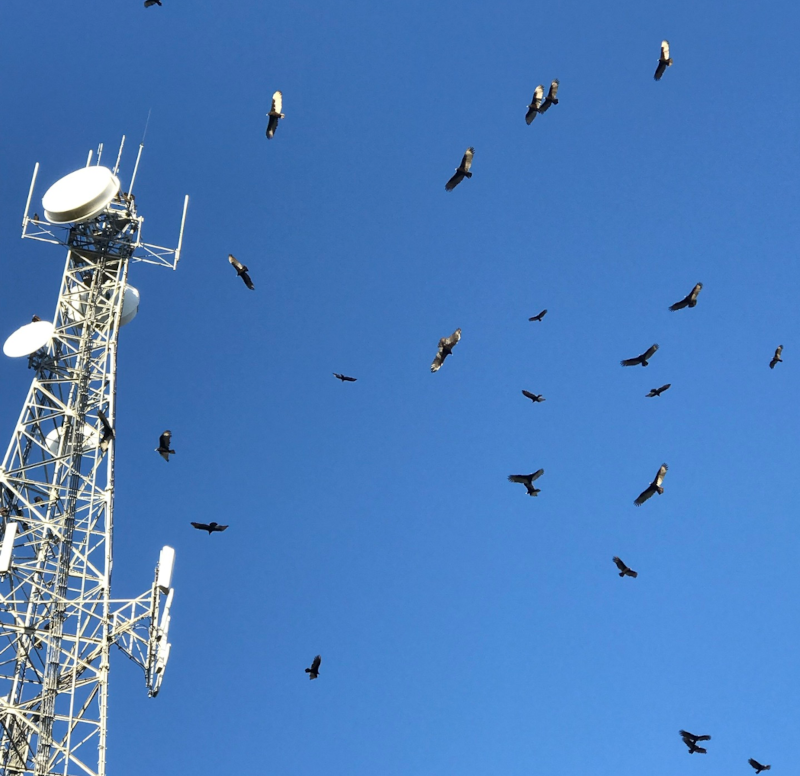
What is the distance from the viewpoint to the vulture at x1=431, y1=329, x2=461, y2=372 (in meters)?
48.2

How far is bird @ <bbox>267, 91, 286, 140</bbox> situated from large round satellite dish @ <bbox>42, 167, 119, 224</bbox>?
33.6 ft

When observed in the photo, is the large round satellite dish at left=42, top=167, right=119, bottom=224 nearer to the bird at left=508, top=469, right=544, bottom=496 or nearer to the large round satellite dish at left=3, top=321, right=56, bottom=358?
the large round satellite dish at left=3, top=321, right=56, bottom=358

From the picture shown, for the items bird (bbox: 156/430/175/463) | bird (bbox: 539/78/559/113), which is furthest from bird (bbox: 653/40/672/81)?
bird (bbox: 156/430/175/463)

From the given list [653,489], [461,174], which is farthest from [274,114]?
[653,489]

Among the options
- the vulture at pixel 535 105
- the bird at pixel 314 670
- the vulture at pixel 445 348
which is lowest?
the bird at pixel 314 670

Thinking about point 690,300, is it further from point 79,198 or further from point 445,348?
point 79,198

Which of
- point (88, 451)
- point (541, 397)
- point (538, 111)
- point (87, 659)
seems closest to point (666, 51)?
point (538, 111)

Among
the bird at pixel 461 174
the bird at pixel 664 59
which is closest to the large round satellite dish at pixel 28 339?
the bird at pixel 461 174

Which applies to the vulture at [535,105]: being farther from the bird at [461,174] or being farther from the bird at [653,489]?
the bird at [653,489]

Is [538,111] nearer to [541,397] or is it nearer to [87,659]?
[541,397]

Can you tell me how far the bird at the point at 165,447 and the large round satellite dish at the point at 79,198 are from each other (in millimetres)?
12529

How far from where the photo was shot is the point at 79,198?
53125 millimetres

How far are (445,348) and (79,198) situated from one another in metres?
16.3

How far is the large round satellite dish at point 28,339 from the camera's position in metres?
51.7
